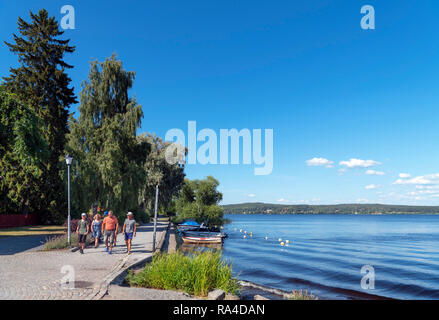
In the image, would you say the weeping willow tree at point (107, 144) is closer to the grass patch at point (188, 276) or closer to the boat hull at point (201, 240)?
the boat hull at point (201, 240)

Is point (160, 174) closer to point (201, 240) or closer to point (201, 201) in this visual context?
point (201, 201)

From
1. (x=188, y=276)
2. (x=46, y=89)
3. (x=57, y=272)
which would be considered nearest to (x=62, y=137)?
(x=46, y=89)

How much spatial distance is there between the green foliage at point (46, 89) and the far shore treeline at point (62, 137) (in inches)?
3.7

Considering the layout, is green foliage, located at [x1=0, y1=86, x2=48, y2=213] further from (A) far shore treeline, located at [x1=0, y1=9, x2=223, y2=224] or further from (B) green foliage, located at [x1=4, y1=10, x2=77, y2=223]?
(B) green foliage, located at [x1=4, y1=10, x2=77, y2=223]

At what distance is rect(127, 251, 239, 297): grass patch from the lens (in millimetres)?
8273

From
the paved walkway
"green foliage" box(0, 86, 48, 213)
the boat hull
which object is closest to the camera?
the paved walkway

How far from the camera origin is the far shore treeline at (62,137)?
2742 centimetres

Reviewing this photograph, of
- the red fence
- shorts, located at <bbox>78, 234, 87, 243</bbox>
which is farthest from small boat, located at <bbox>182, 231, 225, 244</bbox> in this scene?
shorts, located at <bbox>78, 234, 87, 243</bbox>

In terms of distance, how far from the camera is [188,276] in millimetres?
8445

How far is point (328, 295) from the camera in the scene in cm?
1461

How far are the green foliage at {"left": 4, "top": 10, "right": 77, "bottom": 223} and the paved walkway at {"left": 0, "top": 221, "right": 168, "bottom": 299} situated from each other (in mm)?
22280
